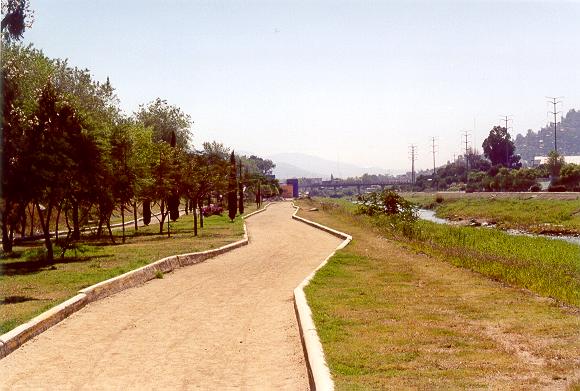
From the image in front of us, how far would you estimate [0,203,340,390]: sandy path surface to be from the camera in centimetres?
895

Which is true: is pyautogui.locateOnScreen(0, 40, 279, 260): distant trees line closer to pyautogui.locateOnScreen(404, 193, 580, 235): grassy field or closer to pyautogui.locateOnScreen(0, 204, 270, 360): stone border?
pyautogui.locateOnScreen(0, 204, 270, 360): stone border

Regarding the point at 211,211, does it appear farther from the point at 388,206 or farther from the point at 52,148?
the point at 52,148

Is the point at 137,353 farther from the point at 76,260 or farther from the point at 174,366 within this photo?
the point at 76,260

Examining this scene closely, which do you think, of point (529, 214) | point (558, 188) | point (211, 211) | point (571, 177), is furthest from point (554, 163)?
point (211, 211)

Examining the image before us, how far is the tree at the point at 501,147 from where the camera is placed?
165000 millimetres

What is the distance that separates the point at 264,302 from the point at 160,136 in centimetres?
6468

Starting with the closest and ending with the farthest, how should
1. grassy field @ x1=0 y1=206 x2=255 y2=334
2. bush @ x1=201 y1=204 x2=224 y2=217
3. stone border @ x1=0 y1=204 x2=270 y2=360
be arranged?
stone border @ x1=0 y1=204 x2=270 y2=360 < grassy field @ x1=0 y1=206 x2=255 y2=334 < bush @ x1=201 y1=204 x2=224 y2=217

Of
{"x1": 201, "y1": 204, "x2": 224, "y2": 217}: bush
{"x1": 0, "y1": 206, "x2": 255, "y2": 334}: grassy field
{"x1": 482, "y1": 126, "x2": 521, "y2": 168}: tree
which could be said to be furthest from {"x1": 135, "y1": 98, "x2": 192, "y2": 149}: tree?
{"x1": 482, "y1": 126, "x2": 521, "y2": 168}: tree

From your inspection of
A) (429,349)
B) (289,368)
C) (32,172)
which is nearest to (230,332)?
(289,368)

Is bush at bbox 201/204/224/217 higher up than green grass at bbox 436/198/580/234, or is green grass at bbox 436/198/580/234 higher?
bush at bbox 201/204/224/217

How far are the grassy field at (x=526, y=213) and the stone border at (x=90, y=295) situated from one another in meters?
38.6

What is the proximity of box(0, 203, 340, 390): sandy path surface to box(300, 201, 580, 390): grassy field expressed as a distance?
77 cm

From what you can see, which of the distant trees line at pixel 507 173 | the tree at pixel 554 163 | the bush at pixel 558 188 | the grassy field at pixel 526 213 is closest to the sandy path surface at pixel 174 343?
the grassy field at pixel 526 213

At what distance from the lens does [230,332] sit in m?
12.2
